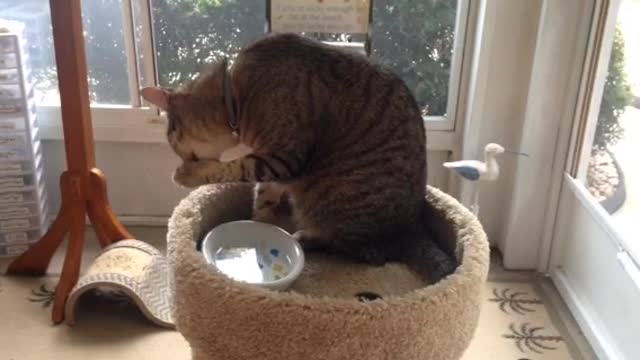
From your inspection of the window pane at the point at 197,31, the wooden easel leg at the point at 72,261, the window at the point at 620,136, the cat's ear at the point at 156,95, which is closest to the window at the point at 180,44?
the window pane at the point at 197,31

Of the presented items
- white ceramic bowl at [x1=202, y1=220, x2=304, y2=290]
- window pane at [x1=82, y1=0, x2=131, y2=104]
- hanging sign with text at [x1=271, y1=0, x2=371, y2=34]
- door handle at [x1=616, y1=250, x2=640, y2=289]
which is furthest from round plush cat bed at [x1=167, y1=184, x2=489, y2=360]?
window pane at [x1=82, y1=0, x2=131, y2=104]

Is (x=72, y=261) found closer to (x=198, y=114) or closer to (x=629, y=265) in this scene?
(x=198, y=114)

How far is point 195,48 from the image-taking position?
2.00 meters

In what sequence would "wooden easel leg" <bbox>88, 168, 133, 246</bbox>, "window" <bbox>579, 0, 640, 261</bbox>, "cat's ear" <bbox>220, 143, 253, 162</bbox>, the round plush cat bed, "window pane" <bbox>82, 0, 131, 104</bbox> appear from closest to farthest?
the round plush cat bed < "cat's ear" <bbox>220, 143, 253, 162</bbox> < "window" <bbox>579, 0, 640, 261</bbox> < "wooden easel leg" <bbox>88, 168, 133, 246</bbox> < "window pane" <bbox>82, 0, 131, 104</bbox>

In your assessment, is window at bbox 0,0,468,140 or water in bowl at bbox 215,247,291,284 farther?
window at bbox 0,0,468,140

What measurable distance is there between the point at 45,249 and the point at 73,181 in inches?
8.6

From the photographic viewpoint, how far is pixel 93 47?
199 centimetres

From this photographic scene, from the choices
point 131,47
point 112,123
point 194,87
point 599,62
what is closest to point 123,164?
point 112,123

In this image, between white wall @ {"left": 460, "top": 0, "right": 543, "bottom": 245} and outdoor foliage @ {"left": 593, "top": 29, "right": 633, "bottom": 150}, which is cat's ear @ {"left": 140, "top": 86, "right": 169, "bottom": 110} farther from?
outdoor foliage @ {"left": 593, "top": 29, "right": 633, "bottom": 150}

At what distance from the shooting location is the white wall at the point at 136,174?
205cm

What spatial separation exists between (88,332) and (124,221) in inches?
21.3

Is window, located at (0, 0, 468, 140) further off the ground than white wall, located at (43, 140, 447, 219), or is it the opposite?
window, located at (0, 0, 468, 140)

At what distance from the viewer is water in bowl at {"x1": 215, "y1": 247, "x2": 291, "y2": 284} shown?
1280mm

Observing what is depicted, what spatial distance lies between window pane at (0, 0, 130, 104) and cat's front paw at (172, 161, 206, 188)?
0.74 m
